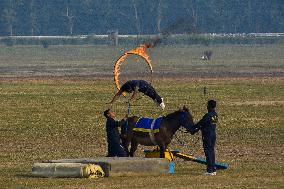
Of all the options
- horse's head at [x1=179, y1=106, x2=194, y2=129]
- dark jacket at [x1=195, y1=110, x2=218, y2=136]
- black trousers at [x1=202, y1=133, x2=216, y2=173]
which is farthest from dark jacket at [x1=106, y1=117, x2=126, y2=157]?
black trousers at [x1=202, y1=133, x2=216, y2=173]

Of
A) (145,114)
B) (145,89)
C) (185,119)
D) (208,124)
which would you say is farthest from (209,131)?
(145,114)

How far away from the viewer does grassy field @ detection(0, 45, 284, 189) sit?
1207 inches

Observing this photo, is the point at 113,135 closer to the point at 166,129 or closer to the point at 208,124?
the point at 166,129

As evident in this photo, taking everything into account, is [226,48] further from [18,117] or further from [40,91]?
[18,117]

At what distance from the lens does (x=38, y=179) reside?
30672 millimetres

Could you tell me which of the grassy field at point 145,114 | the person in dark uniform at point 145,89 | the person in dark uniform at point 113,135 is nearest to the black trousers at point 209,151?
the grassy field at point 145,114

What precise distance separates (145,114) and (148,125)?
20.5m

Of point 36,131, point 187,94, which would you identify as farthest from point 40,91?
point 36,131

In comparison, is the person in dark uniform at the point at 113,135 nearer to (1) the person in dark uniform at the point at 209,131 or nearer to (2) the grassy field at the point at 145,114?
(2) the grassy field at the point at 145,114

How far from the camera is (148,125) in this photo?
32344 mm

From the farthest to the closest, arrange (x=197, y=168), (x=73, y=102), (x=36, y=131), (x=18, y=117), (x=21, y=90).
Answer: (x=21, y=90) → (x=73, y=102) → (x=18, y=117) → (x=36, y=131) → (x=197, y=168)

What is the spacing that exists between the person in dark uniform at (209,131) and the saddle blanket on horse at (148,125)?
38.4 inches

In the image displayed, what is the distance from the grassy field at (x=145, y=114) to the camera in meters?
30.7

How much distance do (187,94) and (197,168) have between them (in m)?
33.4
